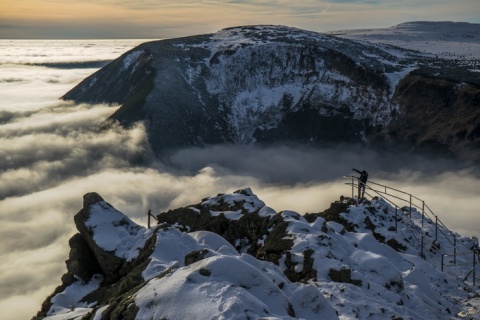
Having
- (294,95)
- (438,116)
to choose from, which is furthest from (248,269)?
(294,95)

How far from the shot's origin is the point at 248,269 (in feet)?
46.3

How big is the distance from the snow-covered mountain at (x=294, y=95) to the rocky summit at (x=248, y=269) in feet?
283

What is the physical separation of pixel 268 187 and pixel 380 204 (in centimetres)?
9333

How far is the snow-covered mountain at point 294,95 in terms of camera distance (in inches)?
4483

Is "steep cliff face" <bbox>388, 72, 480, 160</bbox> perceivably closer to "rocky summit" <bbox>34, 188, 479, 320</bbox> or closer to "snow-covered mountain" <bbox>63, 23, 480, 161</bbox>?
"snow-covered mountain" <bbox>63, 23, 480, 161</bbox>

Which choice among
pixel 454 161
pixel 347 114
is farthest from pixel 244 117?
pixel 454 161

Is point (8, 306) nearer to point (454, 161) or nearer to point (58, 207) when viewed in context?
point (58, 207)

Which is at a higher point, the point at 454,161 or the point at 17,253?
the point at 454,161

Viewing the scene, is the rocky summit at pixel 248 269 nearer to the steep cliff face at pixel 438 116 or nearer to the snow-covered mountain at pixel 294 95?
the steep cliff face at pixel 438 116

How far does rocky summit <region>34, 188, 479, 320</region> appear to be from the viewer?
13.2m

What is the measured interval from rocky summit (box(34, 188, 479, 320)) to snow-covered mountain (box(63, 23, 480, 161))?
8620 cm

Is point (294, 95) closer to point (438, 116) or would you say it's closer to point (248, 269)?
point (438, 116)

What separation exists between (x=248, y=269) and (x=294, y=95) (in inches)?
4766

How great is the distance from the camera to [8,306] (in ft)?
298
